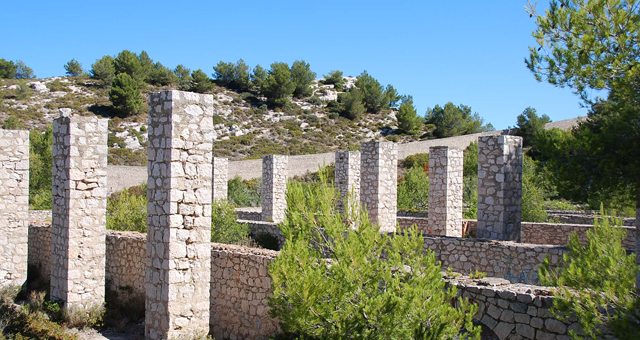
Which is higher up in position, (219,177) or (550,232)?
(219,177)

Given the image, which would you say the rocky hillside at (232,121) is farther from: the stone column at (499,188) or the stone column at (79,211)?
the stone column at (499,188)

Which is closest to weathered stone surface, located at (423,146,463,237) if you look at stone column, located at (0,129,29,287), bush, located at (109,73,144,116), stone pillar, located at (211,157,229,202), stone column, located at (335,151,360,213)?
stone column, located at (335,151,360,213)

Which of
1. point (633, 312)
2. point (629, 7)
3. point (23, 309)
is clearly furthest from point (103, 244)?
point (629, 7)

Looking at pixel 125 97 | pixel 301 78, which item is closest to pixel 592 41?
pixel 125 97

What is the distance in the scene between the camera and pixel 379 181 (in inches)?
554

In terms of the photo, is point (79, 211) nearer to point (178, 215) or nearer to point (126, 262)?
point (126, 262)

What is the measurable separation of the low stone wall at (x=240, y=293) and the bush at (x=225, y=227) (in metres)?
4.42

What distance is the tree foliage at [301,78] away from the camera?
64.2m

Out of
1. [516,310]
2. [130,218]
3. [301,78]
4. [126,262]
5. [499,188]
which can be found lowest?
[126,262]

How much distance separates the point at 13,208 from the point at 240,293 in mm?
6481

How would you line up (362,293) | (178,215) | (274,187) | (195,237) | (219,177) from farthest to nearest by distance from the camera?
(219,177), (274,187), (195,237), (178,215), (362,293)

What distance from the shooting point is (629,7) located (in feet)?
24.5

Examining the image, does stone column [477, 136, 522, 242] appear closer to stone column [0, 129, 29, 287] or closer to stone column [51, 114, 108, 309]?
stone column [51, 114, 108, 309]

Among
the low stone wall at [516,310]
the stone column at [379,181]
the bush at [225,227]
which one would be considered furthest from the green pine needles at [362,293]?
the stone column at [379,181]
